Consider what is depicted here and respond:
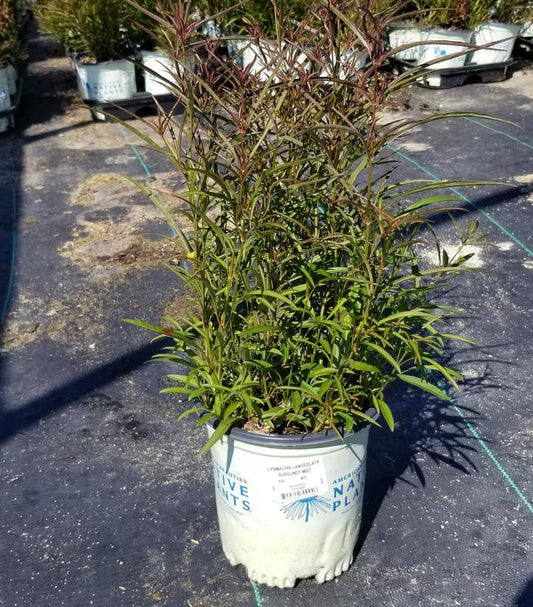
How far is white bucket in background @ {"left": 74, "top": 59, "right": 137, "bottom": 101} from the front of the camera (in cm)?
620

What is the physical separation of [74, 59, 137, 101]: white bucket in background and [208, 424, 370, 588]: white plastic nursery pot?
194 inches

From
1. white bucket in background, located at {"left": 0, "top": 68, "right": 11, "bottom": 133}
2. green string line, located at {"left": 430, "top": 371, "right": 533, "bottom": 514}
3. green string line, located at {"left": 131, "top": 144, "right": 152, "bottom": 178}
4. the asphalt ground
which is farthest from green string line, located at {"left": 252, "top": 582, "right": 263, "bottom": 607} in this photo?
white bucket in background, located at {"left": 0, "top": 68, "right": 11, "bottom": 133}

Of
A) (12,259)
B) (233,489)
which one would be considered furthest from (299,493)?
(12,259)

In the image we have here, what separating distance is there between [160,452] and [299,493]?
39.0 inches

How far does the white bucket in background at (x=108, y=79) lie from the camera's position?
620 centimetres

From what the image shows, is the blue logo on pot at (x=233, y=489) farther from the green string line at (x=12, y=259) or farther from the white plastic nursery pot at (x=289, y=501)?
the green string line at (x=12, y=259)

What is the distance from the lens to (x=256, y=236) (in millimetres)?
1781

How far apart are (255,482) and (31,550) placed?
961 millimetres

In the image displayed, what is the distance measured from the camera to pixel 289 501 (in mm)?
1959

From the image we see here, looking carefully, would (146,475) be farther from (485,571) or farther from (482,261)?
(482,261)

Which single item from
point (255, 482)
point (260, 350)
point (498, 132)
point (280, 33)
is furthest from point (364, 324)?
point (498, 132)

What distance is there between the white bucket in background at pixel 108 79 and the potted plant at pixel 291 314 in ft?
14.8

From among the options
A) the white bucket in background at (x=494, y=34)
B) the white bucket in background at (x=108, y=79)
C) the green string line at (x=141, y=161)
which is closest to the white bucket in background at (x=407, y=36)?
the white bucket in background at (x=494, y=34)

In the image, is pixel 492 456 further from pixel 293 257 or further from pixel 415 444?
pixel 293 257
